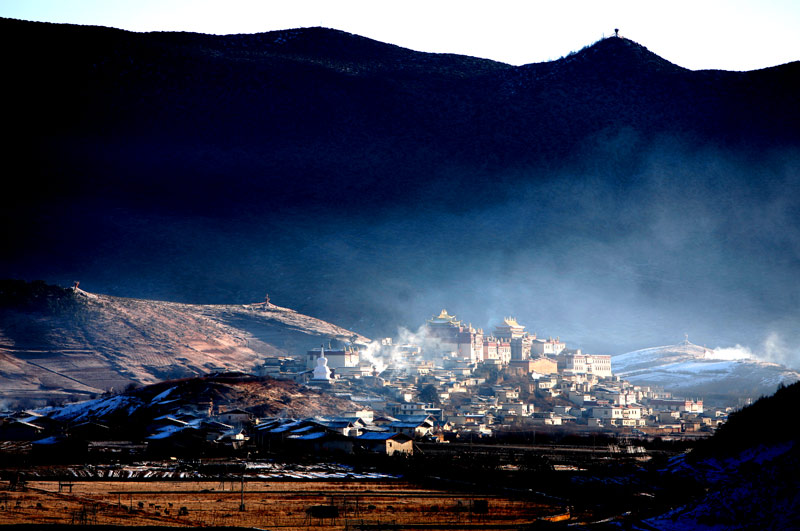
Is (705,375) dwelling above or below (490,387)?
above

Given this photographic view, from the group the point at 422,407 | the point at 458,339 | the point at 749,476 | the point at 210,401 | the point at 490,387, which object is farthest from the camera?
the point at 458,339

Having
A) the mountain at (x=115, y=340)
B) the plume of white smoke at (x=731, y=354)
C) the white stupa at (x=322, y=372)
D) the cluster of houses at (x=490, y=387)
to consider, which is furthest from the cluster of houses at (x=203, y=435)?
the plume of white smoke at (x=731, y=354)

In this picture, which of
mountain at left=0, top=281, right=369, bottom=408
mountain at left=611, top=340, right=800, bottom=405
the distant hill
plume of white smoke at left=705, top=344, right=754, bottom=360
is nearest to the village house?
the distant hill

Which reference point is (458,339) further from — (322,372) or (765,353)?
(765,353)

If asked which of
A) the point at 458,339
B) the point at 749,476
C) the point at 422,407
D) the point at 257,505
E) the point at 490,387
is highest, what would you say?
the point at 458,339

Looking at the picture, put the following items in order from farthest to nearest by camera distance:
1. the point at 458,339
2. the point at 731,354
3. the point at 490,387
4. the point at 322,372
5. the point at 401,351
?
the point at 731,354
the point at 458,339
the point at 401,351
the point at 490,387
the point at 322,372

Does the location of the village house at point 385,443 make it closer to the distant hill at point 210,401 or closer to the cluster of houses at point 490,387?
the distant hill at point 210,401

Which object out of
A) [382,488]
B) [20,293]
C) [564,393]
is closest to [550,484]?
[382,488]

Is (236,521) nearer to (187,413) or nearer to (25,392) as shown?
(187,413)

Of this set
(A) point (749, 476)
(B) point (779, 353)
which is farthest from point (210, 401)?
(B) point (779, 353)
